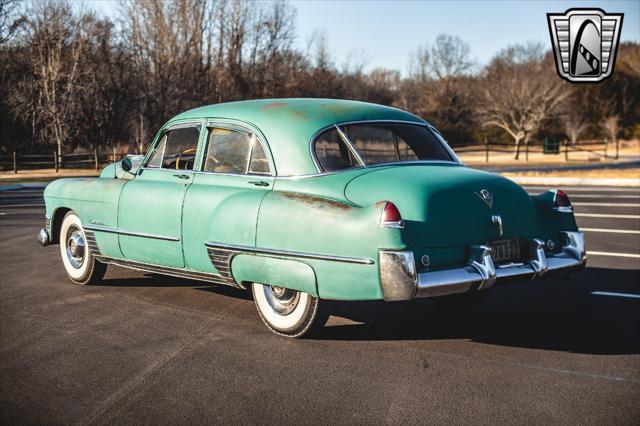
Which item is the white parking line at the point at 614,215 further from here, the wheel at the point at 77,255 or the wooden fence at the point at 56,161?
the wooden fence at the point at 56,161

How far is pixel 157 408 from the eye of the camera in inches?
155

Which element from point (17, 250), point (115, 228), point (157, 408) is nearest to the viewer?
point (157, 408)

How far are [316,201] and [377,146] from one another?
1009 millimetres

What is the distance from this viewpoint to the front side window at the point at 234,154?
5660 mm

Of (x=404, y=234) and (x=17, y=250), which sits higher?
(x=404, y=234)

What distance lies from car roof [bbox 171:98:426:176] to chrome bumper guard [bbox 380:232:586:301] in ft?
3.65

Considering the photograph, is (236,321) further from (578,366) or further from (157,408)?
(578,366)

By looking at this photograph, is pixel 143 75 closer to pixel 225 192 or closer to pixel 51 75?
pixel 51 75

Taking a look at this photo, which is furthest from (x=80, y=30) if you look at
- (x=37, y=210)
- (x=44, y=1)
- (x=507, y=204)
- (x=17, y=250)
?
(x=507, y=204)

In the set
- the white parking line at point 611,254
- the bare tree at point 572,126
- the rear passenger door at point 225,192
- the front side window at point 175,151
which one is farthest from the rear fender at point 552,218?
the bare tree at point 572,126

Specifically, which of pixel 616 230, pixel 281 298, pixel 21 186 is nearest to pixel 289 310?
pixel 281 298

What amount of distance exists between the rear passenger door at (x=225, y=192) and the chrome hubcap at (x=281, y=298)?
0.38 m

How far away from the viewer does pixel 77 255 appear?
7.42 m

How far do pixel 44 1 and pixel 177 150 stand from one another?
1485 inches
